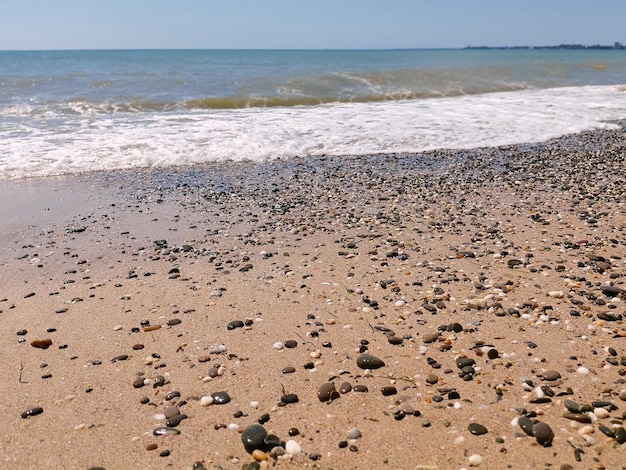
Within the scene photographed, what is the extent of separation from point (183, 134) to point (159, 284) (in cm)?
864

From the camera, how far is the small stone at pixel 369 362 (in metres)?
3.57

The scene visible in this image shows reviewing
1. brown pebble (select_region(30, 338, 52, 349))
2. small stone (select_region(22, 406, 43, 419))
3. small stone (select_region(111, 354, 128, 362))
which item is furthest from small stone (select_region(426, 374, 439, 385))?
brown pebble (select_region(30, 338, 52, 349))

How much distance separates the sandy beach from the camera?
2.88 m

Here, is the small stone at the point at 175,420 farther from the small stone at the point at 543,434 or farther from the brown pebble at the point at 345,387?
the small stone at the point at 543,434

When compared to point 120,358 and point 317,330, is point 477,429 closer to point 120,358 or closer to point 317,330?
point 317,330

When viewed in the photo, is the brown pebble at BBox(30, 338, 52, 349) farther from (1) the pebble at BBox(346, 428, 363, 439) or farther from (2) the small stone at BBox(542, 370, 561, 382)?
(2) the small stone at BBox(542, 370, 561, 382)

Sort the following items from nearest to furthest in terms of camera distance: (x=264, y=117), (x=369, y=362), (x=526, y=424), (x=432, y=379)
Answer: (x=526, y=424), (x=432, y=379), (x=369, y=362), (x=264, y=117)

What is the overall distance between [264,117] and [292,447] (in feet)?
47.8

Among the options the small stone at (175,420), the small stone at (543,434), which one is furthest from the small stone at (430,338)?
the small stone at (175,420)

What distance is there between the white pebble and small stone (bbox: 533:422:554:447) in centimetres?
127

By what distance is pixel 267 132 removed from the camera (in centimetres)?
1335

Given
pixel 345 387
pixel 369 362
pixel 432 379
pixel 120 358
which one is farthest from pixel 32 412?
pixel 432 379

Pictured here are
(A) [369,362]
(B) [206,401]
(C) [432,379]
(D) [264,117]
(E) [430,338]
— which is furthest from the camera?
(D) [264,117]

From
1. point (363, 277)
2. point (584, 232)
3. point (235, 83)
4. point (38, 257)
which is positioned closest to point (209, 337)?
point (363, 277)
